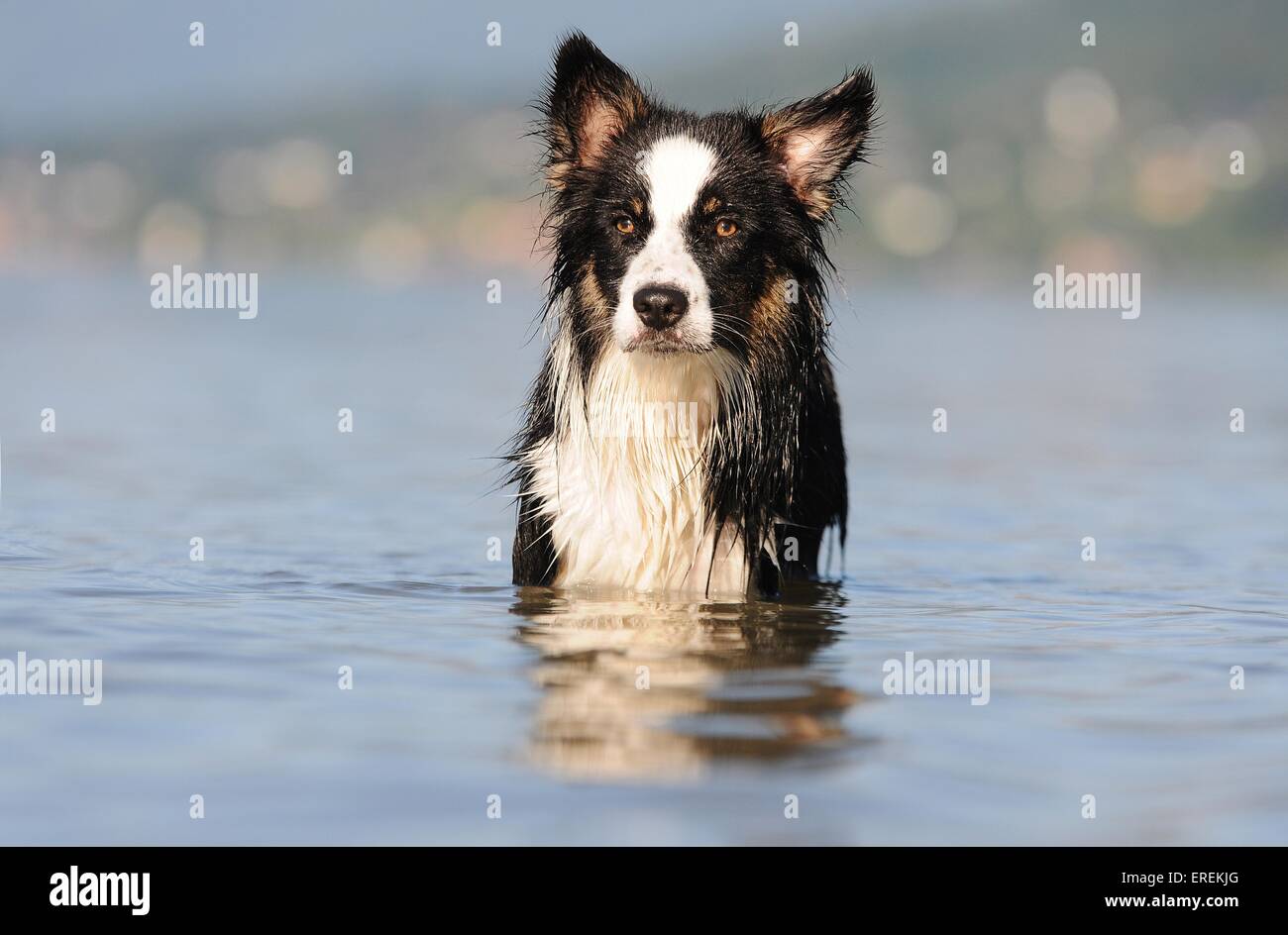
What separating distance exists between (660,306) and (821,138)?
1.42 metres

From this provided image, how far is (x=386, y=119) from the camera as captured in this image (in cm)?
18638

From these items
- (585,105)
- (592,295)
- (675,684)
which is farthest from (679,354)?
(675,684)

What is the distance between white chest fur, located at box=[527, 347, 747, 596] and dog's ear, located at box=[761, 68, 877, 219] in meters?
0.93

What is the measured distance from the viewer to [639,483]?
8.24 meters

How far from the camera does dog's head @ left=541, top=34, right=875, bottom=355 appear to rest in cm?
754

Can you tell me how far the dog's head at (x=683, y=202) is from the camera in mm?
7535
